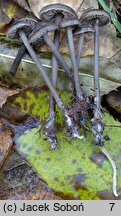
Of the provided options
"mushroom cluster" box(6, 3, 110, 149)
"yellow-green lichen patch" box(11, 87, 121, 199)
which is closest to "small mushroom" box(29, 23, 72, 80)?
"mushroom cluster" box(6, 3, 110, 149)

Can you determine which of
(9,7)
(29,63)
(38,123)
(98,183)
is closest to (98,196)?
(98,183)

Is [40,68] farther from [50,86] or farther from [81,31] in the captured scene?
[81,31]

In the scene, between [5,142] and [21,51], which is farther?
[21,51]

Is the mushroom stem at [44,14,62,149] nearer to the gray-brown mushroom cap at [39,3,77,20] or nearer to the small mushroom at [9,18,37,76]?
the gray-brown mushroom cap at [39,3,77,20]

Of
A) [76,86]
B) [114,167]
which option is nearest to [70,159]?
[114,167]

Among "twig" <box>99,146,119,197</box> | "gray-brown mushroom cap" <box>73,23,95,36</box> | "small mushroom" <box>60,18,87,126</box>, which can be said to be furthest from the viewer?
"gray-brown mushroom cap" <box>73,23,95,36</box>

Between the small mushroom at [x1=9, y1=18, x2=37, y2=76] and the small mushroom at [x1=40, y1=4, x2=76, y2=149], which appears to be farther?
the small mushroom at [x1=9, y1=18, x2=37, y2=76]

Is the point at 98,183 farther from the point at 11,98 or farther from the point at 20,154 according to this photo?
the point at 11,98
